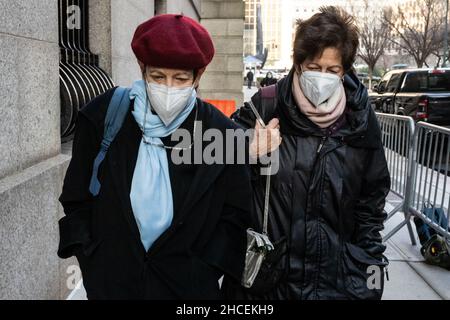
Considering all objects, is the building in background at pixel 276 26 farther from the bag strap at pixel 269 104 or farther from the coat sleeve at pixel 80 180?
the coat sleeve at pixel 80 180

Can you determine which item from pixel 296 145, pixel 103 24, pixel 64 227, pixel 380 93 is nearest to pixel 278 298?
pixel 296 145

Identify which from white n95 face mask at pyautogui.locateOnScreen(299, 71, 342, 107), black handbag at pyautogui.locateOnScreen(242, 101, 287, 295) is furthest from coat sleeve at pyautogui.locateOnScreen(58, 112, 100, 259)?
white n95 face mask at pyautogui.locateOnScreen(299, 71, 342, 107)

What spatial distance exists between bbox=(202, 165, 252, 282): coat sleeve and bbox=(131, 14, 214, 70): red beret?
0.44 meters

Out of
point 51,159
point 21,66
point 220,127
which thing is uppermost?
point 21,66

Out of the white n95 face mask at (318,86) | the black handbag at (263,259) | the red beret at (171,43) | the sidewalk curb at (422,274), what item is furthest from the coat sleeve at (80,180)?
the sidewalk curb at (422,274)

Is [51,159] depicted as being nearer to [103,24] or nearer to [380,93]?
[103,24]

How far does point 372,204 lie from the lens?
221 cm

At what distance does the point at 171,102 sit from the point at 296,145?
561 mm

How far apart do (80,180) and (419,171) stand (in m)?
4.19

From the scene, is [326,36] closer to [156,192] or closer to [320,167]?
[320,167]

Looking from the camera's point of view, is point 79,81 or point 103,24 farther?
point 103,24

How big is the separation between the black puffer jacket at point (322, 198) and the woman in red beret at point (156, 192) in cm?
23

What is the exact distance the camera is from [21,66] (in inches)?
121

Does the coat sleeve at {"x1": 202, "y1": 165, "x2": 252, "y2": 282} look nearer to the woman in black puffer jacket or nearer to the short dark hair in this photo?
the woman in black puffer jacket
